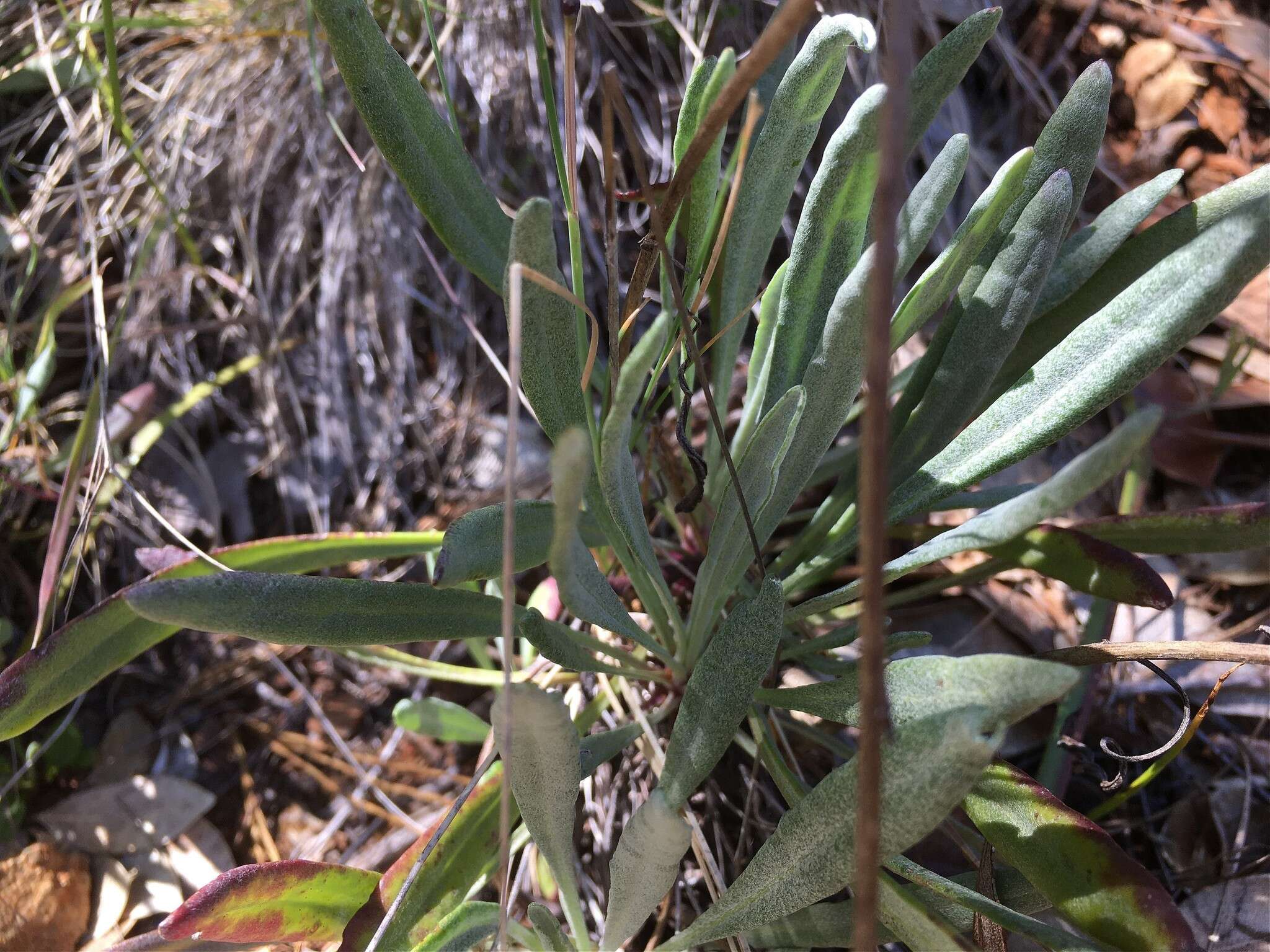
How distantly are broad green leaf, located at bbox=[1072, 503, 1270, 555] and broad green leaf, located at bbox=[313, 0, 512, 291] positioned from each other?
701 millimetres

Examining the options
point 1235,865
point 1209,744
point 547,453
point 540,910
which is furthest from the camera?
point 547,453

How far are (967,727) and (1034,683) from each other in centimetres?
6

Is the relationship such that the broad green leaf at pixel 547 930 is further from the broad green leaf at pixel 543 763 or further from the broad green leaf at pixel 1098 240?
the broad green leaf at pixel 1098 240

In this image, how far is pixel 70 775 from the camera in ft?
4.65

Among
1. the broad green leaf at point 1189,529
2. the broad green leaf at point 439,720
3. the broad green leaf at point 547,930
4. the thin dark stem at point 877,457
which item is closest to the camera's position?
the thin dark stem at point 877,457

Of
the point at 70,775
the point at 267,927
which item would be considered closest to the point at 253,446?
the point at 70,775

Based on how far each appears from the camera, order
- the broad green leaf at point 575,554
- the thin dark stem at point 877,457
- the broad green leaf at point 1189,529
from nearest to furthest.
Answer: the thin dark stem at point 877,457
the broad green leaf at point 575,554
the broad green leaf at point 1189,529

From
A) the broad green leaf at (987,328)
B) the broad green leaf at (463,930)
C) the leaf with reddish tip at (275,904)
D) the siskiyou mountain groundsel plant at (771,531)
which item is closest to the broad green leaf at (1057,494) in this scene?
the siskiyou mountain groundsel plant at (771,531)

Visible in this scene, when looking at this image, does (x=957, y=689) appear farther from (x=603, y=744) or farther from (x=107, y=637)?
(x=107, y=637)

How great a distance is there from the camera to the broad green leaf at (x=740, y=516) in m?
0.77

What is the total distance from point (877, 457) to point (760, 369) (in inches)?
23.8

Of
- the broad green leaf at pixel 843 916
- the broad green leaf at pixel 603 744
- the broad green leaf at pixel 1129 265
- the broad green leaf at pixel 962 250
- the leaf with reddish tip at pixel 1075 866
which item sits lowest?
the broad green leaf at pixel 843 916

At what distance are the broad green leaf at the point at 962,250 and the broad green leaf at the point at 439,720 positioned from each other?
2.32 ft

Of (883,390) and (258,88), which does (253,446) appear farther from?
(883,390)
